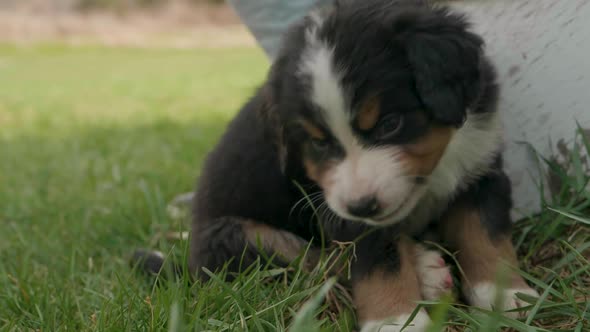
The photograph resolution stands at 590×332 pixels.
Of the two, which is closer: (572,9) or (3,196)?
(572,9)

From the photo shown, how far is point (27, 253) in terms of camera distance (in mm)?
3434

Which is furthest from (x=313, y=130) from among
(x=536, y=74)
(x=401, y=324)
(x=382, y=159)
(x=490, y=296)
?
(x=536, y=74)

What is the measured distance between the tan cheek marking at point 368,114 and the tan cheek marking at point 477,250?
25.2 inches

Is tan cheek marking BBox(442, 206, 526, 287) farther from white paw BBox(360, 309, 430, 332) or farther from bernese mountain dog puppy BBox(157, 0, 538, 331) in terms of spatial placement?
white paw BBox(360, 309, 430, 332)

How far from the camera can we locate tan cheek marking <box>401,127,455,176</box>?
2359mm

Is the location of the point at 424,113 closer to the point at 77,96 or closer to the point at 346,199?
the point at 346,199

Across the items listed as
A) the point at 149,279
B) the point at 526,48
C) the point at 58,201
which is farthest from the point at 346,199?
the point at 58,201

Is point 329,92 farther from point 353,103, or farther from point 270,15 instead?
point 270,15

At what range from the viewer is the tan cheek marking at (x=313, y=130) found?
7.94ft

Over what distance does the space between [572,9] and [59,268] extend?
8.45ft

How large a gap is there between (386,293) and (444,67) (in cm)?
79

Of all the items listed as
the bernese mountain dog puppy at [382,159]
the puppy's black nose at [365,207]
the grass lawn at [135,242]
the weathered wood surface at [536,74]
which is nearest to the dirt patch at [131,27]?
the grass lawn at [135,242]

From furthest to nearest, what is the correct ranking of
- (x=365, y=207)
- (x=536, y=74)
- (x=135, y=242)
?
(x=135, y=242)
(x=536, y=74)
(x=365, y=207)

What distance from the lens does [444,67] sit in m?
2.36
